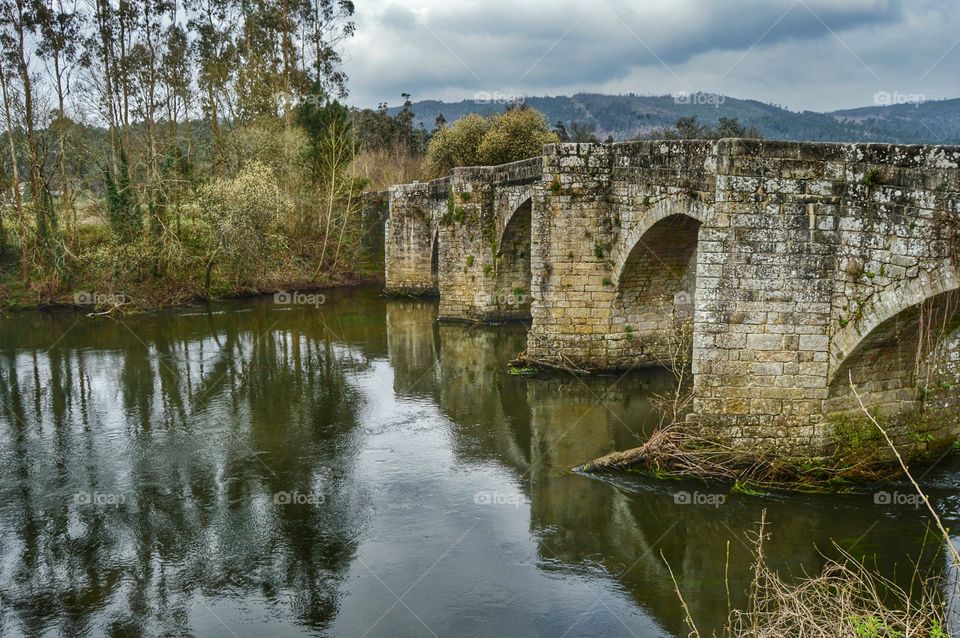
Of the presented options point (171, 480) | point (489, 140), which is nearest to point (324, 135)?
point (489, 140)

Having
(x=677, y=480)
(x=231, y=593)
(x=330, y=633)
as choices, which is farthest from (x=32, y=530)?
(x=677, y=480)

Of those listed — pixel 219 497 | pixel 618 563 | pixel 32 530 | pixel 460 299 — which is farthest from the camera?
pixel 460 299

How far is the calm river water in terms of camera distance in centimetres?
715

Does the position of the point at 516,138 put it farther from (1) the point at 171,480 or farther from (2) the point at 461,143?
(1) the point at 171,480

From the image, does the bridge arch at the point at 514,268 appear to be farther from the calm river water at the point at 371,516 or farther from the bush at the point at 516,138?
the bush at the point at 516,138

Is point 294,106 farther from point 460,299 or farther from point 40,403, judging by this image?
point 40,403

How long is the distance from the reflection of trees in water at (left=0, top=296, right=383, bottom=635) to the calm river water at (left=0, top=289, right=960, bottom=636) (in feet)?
0.13

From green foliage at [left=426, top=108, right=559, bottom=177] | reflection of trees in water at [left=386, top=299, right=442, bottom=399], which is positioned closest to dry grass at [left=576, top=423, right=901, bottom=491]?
reflection of trees in water at [left=386, top=299, right=442, bottom=399]

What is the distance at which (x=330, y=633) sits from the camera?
675 centimetres

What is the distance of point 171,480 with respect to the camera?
10438 mm

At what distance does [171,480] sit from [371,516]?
325 centimetres

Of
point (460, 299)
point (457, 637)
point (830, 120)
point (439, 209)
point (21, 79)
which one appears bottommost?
point (457, 637)

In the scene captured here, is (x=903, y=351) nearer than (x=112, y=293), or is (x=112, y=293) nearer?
(x=903, y=351)

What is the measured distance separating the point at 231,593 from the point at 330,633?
134 cm
